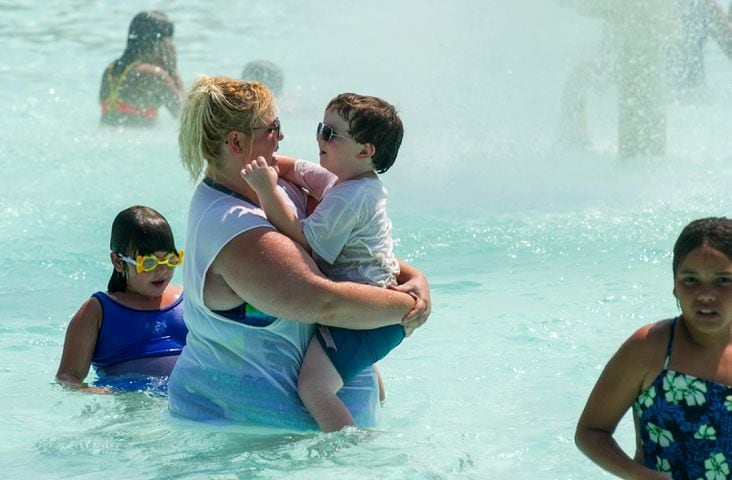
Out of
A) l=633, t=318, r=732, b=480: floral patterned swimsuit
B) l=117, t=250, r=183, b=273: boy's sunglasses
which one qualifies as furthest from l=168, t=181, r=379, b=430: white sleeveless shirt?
l=633, t=318, r=732, b=480: floral patterned swimsuit

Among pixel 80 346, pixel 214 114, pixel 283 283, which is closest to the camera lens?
pixel 283 283

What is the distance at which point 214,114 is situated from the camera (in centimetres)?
331

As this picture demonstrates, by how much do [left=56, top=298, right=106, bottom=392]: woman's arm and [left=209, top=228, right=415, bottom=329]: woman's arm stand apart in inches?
43.1

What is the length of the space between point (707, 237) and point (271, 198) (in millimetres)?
1219

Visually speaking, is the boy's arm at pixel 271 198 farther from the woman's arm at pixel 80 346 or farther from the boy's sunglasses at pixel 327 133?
the woman's arm at pixel 80 346

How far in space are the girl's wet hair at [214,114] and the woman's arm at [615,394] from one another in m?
1.29

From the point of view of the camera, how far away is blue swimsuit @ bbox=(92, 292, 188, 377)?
4.27m

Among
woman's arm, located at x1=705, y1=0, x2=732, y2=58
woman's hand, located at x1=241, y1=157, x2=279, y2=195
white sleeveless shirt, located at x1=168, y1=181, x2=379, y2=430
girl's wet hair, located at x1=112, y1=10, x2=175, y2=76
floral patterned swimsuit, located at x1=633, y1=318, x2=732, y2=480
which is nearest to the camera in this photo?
floral patterned swimsuit, located at x1=633, y1=318, x2=732, y2=480

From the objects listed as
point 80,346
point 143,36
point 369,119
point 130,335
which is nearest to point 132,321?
point 130,335

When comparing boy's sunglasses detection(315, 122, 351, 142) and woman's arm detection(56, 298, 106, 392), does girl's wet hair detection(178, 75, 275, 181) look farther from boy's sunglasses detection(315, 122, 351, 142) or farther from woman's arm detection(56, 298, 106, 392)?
woman's arm detection(56, 298, 106, 392)

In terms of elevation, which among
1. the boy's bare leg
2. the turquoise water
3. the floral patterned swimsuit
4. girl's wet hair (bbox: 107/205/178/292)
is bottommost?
the turquoise water

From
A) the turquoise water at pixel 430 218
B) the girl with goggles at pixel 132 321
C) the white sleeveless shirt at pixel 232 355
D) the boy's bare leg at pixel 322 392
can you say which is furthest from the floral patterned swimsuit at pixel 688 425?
the girl with goggles at pixel 132 321

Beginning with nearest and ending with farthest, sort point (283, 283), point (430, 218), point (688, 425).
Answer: point (688, 425), point (283, 283), point (430, 218)

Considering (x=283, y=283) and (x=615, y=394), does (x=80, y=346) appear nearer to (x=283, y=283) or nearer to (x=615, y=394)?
(x=283, y=283)
